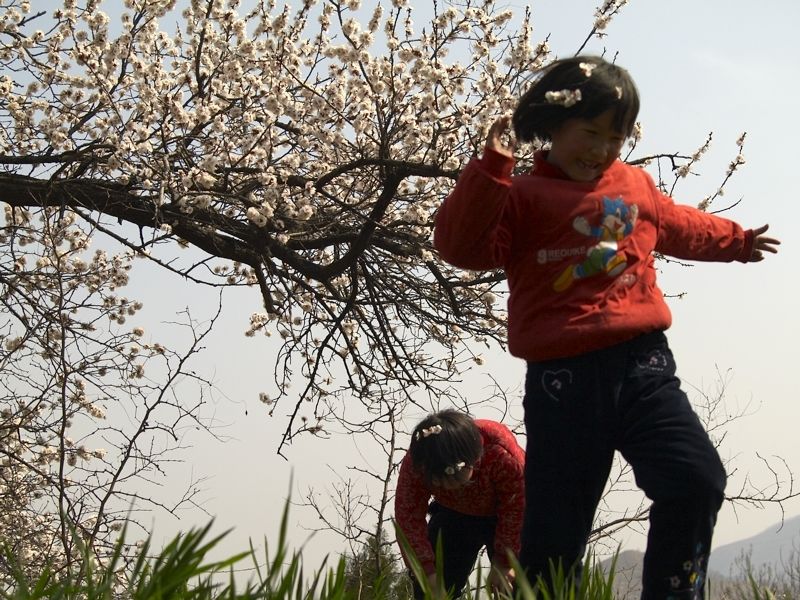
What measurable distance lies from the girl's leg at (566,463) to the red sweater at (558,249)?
8 cm

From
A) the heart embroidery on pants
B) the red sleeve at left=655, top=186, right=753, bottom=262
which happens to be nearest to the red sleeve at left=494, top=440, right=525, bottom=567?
the red sleeve at left=655, top=186, right=753, bottom=262

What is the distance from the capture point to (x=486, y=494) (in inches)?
151

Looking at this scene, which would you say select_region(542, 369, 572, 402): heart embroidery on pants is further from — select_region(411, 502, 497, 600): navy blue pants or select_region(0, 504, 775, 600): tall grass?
select_region(411, 502, 497, 600): navy blue pants

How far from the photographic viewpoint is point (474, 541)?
397 centimetres

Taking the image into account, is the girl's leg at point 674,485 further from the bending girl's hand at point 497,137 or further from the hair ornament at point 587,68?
the hair ornament at point 587,68

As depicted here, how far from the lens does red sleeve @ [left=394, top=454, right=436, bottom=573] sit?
3793mm

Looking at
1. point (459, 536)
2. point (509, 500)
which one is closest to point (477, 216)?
point (509, 500)

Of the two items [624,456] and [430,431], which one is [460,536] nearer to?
[430,431]

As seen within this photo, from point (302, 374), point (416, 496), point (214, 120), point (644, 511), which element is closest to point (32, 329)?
point (214, 120)

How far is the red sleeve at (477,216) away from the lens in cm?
255

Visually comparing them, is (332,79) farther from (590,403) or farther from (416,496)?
(590,403)

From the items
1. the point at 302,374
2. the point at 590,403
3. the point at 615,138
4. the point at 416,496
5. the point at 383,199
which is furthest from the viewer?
the point at 302,374

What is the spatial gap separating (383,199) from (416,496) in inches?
70.4

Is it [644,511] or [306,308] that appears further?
[306,308]
